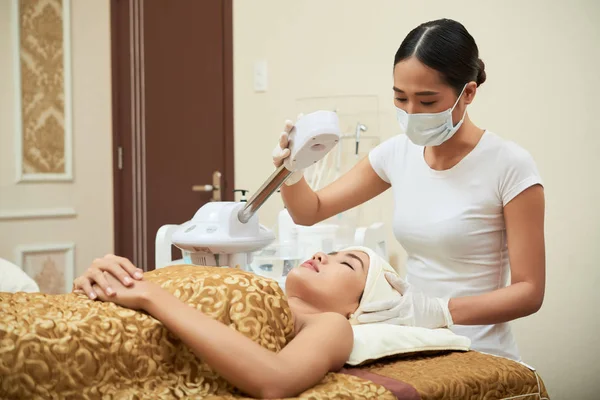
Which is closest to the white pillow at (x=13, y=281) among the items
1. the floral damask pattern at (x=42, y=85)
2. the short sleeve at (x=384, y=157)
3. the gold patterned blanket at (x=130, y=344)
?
the floral damask pattern at (x=42, y=85)

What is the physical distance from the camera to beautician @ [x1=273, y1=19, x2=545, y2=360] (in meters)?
1.55

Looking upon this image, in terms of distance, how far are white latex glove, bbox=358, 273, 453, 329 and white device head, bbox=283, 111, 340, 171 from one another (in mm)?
304

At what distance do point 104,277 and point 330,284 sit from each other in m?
0.46

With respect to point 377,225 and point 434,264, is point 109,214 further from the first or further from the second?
point 434,264

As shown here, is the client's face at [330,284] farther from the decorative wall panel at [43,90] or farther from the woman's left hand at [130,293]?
the decorative wall panel at [43,90]

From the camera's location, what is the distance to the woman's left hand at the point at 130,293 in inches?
42.4

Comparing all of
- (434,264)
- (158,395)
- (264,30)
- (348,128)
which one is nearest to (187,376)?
(158,395)

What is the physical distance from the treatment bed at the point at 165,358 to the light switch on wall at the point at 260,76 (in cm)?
222

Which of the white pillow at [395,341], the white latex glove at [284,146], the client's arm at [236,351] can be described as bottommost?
the white pillow at [395,341]

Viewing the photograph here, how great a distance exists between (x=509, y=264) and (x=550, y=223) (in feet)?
2.65

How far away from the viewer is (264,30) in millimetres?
3354

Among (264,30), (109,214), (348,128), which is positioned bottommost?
(109,214)

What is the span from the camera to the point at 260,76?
338 centimetres

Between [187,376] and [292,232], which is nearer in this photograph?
[187,376]
